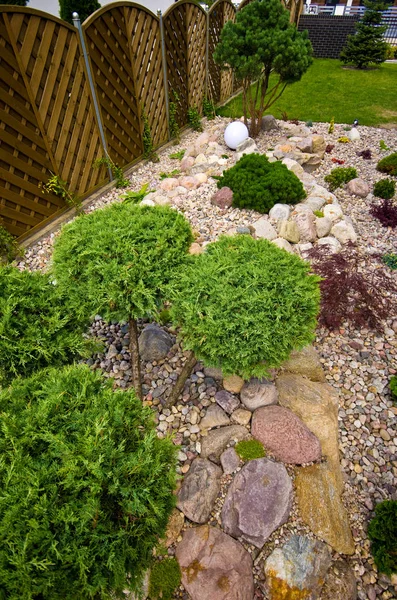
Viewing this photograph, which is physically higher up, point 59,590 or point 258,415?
point 59,590

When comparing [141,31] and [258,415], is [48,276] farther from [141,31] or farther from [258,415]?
[141,31]

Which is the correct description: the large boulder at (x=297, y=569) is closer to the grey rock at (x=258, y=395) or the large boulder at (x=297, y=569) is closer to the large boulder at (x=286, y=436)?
the large boulder at (x=286, y=436)

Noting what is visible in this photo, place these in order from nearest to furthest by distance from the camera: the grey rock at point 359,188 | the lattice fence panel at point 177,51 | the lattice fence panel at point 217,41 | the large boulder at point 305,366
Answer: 1. the large boulder at point 305,366
2. the grey rock at point 359,188
3. the lattice fence panel at point 177,51
4. the lattice fence panel at point 217,41

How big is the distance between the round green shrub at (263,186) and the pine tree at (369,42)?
1379 cm

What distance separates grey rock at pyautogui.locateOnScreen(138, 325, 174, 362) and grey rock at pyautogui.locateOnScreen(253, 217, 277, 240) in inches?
89.3

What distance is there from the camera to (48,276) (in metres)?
3.07

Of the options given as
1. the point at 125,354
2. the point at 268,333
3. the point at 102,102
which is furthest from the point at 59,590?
the point at 102,102

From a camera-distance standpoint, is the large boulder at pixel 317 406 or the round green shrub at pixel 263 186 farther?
the round green shrub at pixel 263 186

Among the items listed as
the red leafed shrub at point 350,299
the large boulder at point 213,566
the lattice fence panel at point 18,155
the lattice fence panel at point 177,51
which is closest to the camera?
the large boulder at point 213,566

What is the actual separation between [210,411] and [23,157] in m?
4.56

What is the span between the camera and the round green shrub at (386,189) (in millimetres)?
6301

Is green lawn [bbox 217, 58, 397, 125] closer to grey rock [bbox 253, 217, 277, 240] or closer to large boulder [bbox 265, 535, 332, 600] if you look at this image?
grey rock [bbox 253, 217, 277, 240]

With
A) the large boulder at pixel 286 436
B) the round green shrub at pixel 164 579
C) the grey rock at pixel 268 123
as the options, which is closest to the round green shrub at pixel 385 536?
the large boulder at pixel 286 436

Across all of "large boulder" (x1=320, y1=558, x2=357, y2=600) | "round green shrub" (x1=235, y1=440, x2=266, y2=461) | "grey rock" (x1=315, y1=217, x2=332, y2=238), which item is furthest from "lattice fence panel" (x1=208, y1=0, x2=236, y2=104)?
"large boulder" (x1=320, y1=558, x2=357, y2=600)
